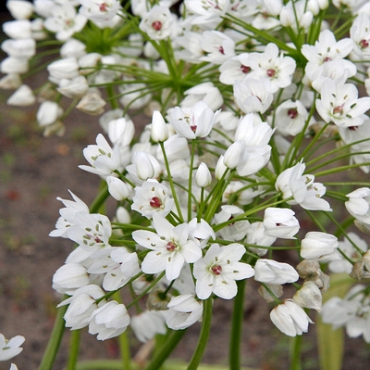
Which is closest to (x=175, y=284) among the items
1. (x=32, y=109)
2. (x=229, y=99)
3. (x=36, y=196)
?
(x=229, y=99)

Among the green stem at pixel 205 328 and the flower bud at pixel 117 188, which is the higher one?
the flower bud at pixel 117 188

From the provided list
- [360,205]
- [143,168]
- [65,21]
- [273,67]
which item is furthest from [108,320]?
[65,21]

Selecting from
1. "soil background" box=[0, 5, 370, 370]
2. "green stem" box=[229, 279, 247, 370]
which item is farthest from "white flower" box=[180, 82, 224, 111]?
"soil background" box=[0, 5, 370, 370]

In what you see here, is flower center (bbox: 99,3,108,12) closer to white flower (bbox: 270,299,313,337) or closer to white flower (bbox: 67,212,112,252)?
white flower (bbox: 67,212,112,252)

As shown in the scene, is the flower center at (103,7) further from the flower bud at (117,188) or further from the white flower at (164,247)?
the white flower at (164,247)

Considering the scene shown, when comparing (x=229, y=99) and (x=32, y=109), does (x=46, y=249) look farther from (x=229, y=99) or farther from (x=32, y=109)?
(x=229, y=99)

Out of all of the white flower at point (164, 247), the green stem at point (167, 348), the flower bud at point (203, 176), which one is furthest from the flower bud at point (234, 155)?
the green stem at point (167, 348)
